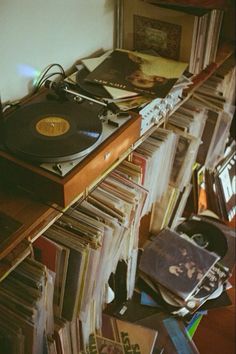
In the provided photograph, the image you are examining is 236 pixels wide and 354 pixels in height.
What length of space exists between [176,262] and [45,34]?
1.01 meters

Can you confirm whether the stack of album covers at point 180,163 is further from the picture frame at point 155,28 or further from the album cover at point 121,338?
the album cover at point 121,338

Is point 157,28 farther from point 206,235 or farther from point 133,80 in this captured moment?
point 206,235

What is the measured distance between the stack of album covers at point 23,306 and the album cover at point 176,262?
0.69 metres

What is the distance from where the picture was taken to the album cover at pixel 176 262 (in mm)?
1534

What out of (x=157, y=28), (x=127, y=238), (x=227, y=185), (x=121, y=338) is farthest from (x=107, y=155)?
(x=227, y=185)

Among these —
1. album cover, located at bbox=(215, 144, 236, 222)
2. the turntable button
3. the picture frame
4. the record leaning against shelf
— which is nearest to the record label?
the record leaning against shelf

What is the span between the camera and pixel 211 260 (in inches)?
64.2

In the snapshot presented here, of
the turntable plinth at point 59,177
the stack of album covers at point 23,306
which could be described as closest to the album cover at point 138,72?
the turntable plinth at point 59,177

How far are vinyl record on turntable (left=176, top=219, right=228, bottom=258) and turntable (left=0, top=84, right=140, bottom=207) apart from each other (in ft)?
2.84

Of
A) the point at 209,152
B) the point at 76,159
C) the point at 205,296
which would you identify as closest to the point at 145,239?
the point at 205,296

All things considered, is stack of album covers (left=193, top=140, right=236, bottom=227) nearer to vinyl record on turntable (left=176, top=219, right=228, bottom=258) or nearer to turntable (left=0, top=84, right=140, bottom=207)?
vinyl record on turntable (left=176, top=219, right=228, bottom=258)

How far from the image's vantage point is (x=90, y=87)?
1176mm

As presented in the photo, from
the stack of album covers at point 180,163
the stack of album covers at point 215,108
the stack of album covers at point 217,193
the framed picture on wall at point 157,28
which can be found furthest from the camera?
the stack of album covers at point 217,193

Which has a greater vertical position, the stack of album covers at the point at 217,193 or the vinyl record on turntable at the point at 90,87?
the vinyl record on turntable at the point at 90,87
